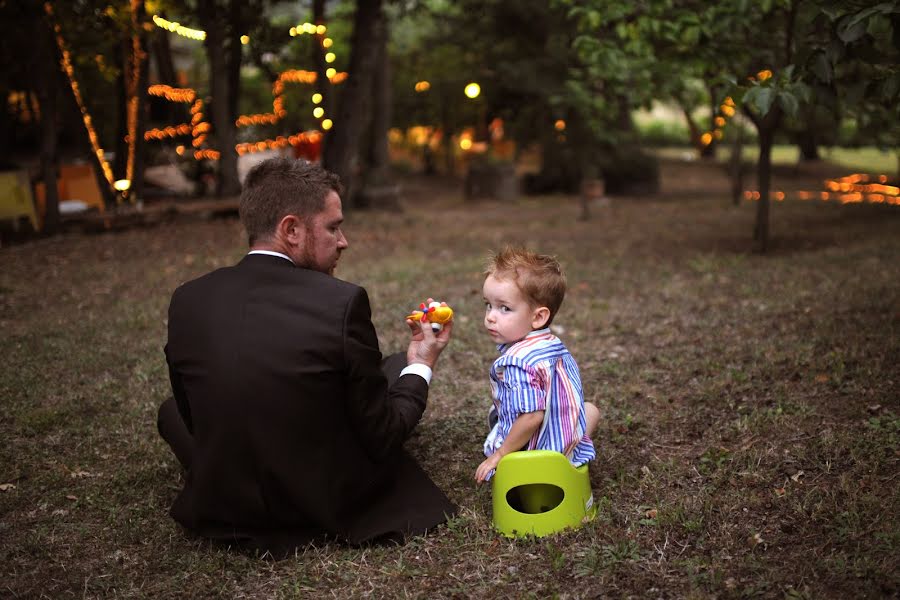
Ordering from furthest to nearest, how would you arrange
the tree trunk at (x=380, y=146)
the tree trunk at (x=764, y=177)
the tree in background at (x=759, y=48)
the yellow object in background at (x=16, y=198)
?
the tree trunk at (x=380, y=146), the yellow object in background at (x=16, y=198), the tree trunk at (x=764, y=177), the tree in background at (x=759, y=48)

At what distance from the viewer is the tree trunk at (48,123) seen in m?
10.3

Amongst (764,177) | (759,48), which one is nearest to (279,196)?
(759,48)

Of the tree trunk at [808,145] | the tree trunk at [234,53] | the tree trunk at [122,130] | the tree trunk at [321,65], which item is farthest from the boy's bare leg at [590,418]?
the tree trunk at [808,145]

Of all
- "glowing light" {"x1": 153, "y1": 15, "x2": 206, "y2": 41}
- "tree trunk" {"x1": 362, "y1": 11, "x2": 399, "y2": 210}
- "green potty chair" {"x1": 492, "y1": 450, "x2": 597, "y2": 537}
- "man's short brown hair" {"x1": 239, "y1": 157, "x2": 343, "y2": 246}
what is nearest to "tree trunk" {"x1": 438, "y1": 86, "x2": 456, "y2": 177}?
"tree trunk" {"x1": 362, "y1": 11, "x2": 399, "y2": 210}

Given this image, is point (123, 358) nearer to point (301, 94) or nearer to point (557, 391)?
point (557, 391)

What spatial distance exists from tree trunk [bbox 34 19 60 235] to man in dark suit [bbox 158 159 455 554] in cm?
862

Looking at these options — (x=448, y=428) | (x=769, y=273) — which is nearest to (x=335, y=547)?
(x=448, y=428)

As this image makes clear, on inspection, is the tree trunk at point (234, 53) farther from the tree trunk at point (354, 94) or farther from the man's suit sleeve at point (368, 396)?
the man's suit sleeve at point (368, 396)

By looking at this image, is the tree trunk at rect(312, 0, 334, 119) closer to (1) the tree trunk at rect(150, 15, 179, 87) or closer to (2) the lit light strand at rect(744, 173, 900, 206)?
(1) the tree trunk at rect(150, 15, 179, 87)

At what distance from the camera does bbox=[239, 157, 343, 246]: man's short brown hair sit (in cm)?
311

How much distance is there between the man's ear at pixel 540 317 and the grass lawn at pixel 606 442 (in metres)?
0.84

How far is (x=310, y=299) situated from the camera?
2984 mm

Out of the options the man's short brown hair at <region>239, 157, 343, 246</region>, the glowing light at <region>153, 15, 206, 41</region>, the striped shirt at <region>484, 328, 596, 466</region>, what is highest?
the glowing light at <region>153, 15, 206, 41</region>

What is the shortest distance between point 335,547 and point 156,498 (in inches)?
42.6
